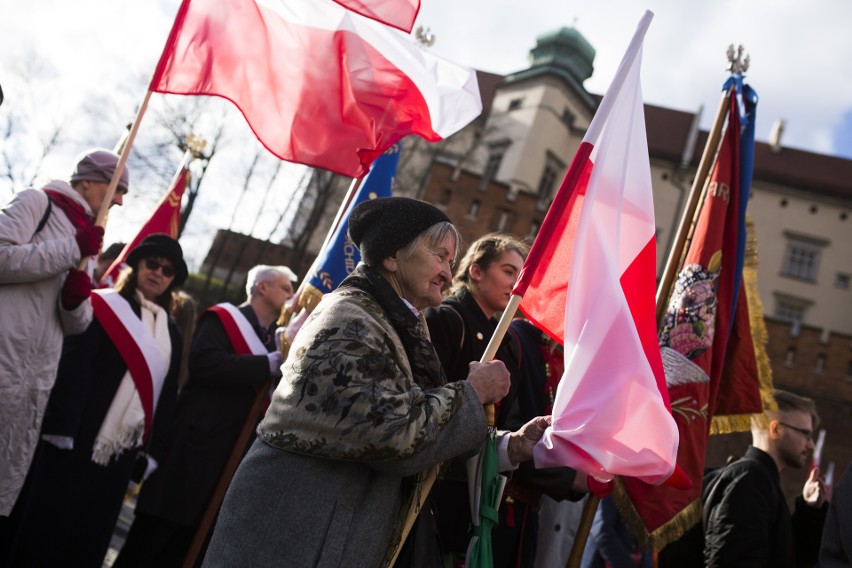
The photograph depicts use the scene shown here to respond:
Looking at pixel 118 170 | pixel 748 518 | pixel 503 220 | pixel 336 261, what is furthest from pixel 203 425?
pixel 503 220

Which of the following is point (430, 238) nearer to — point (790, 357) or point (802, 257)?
point (790, 357)

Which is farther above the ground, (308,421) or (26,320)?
(308,421)

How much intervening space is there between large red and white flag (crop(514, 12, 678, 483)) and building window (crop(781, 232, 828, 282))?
3934cm

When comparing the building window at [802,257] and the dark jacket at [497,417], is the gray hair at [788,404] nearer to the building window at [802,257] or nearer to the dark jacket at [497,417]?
the dark jacket at [497,417]

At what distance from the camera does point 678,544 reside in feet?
14.8

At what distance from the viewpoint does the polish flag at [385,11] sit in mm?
3602

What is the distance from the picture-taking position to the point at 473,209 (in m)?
34.1

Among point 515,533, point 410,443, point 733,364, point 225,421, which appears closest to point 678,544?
point 733,364

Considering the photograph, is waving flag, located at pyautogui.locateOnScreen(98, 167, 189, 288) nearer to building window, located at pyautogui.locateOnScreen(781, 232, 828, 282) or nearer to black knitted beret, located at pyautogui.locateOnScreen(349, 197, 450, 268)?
black knitted beret, located at pyautogui.locateOnScreen(349, 197, 450, 268)

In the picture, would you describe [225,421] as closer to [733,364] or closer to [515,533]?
[515,533]

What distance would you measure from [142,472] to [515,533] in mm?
2483

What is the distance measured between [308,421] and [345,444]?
12cm

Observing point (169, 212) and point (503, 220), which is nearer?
point (169, 212)

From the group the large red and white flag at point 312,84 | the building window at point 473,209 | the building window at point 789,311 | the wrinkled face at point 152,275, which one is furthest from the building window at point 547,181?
the large red and white flag at point 312,84
